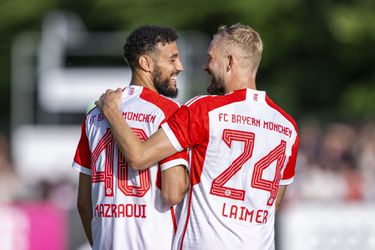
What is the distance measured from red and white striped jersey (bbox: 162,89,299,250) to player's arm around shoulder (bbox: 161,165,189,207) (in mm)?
48

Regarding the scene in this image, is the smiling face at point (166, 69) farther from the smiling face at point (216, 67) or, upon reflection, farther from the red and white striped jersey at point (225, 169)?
the red and white striped jersey at point (225, 169)

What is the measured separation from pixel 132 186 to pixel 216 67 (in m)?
0.84

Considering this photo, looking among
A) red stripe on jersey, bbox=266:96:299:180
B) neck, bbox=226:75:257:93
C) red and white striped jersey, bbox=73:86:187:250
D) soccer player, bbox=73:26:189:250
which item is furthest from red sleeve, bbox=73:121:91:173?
red stripe on jersey, bbox=266:96:299:180

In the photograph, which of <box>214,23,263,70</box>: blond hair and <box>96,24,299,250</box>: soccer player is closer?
<box>96,24,299,250</box>: soccer player

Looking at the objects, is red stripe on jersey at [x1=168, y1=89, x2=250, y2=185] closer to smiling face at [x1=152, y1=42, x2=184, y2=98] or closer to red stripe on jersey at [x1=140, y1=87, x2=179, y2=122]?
red stripe on jersey at [x1=140, y1=87, x2=179, y2=122]

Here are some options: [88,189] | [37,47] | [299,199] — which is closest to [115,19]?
[37,47]

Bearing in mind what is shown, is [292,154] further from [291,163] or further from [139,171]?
[139,171]

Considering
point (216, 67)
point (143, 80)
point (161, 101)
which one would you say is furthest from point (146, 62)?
point (216, 67)

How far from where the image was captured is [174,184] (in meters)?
6.06

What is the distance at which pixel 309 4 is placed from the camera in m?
27.8

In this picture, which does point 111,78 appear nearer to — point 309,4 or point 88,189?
point 309,4

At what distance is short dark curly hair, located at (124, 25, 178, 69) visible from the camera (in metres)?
6.38

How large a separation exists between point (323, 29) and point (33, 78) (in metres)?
→ 8.08

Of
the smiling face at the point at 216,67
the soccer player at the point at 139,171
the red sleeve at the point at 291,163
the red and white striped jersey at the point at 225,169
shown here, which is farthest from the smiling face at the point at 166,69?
the red sleeve at the point at 291,163
